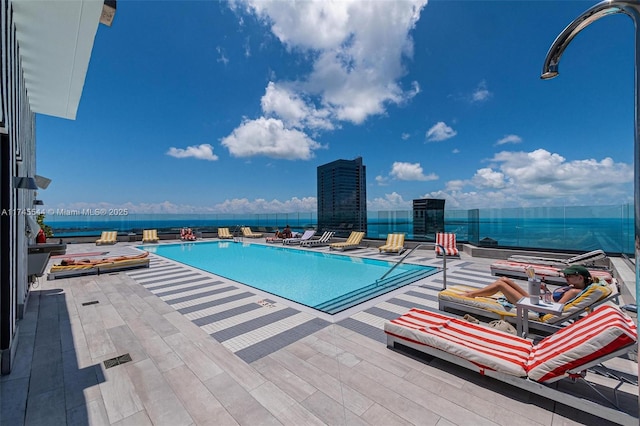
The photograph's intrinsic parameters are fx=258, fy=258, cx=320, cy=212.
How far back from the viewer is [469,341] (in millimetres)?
2514

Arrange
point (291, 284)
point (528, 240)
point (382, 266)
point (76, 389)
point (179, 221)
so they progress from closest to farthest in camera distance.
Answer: point (76, 389) < point (291, 284) < point (382, 266) < point (528, 240) < point (179, 221)

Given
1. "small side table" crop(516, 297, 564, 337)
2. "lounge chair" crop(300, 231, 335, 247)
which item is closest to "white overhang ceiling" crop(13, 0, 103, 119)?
"small side table" crop(516, 297, 564, 337)

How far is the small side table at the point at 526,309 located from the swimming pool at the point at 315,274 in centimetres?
220

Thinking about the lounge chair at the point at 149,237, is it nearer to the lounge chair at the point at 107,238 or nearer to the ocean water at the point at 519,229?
the lounge chair at the point at 107,238

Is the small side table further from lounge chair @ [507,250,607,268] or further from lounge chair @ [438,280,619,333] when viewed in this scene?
lounge chair @ [507,250,607,268]

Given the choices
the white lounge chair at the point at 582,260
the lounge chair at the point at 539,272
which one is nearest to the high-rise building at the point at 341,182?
the white lounge chair at the point at 582,260

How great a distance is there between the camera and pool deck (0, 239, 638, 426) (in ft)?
6.32

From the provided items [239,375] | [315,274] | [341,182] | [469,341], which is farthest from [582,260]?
[341,182]

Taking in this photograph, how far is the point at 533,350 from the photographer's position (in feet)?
7.81

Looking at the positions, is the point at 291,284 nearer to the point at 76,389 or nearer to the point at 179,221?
the point at 76,389

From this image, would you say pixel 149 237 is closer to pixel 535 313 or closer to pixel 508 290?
pixel 508 290

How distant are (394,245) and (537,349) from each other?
8873mm

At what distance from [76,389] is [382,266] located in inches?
301

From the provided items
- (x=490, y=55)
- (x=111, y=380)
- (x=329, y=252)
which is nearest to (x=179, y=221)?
(x=329, y=252)
